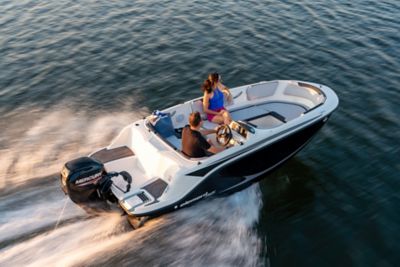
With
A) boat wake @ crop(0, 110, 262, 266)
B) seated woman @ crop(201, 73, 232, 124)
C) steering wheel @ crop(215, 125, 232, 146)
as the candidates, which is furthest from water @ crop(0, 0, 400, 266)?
seated woman @ crop(201, 73, 232, 124)

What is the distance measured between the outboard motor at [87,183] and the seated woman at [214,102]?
298 centimetres

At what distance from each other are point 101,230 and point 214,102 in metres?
3.79

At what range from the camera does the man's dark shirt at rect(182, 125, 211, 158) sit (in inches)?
324

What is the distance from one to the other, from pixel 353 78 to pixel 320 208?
20.0 ft

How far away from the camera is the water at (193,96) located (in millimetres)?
7859

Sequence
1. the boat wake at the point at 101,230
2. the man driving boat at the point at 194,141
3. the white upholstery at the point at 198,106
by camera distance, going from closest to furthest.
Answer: the boat wake at the point at 101,230
the man driving boat at the point at 194,141
the white upholstery at the point at 198,106

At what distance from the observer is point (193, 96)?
518 inches

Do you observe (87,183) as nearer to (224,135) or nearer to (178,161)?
(178,161)

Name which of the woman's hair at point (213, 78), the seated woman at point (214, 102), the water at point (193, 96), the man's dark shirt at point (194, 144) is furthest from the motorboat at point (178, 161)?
the woman's hair at point (213, 78)

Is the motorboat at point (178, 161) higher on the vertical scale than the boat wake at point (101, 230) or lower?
higher

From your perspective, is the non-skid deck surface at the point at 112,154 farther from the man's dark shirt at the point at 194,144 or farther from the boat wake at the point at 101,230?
the man's dark shirt at the point at 194,144

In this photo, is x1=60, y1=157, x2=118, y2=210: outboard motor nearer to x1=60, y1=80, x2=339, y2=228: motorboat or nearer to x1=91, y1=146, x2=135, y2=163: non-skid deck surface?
x1=60, y1=80, x2=339, y2=228: motorboat

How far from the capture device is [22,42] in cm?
1644

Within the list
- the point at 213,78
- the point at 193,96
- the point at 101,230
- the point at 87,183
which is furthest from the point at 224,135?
the point at 193,96
